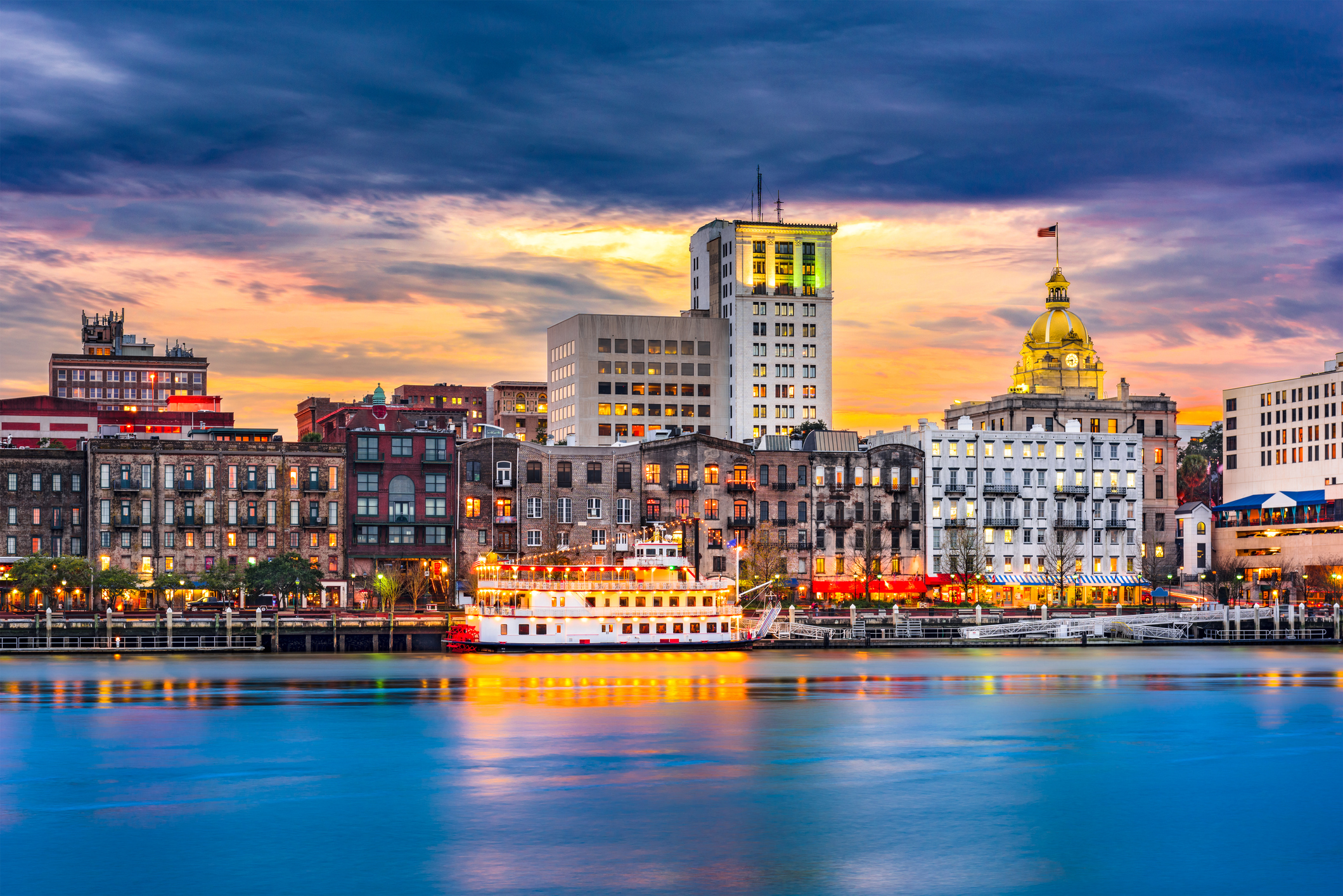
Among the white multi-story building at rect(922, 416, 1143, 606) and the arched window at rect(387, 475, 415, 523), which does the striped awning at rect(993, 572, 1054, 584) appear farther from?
the arched window at rect(387, 475, 415, 523)

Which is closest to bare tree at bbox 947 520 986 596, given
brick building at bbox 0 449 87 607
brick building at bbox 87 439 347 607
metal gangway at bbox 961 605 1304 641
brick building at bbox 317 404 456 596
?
metal gangway at bbox 961 605 1304 641

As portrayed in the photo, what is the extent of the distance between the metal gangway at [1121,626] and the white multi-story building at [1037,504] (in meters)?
20.2

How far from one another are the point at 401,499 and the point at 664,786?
91.6 metres

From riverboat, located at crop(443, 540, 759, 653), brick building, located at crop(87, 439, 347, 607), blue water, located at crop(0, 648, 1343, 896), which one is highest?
brick building, located at crop(87, 439, 347, 607)

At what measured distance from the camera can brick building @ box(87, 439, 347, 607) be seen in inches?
5640

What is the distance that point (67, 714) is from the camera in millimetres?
80312

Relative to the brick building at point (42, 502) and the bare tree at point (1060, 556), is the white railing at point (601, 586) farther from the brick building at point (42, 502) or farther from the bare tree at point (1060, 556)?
the bare tree at point (1060, 556)

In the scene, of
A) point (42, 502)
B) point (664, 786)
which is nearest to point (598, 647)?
point (42, 502)

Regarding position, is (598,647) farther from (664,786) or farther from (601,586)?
(664,786)

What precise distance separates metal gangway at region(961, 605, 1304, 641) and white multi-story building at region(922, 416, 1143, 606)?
20.2 m

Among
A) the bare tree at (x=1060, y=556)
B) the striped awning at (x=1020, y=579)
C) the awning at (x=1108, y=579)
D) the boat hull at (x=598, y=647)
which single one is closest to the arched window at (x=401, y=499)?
the boat hull at (x=598, y=647)

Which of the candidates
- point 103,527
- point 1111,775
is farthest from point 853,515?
point 1111,775

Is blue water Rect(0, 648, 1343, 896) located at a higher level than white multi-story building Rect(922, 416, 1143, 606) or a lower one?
lower

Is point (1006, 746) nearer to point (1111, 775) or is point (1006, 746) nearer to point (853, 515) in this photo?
point (1111, 775)
